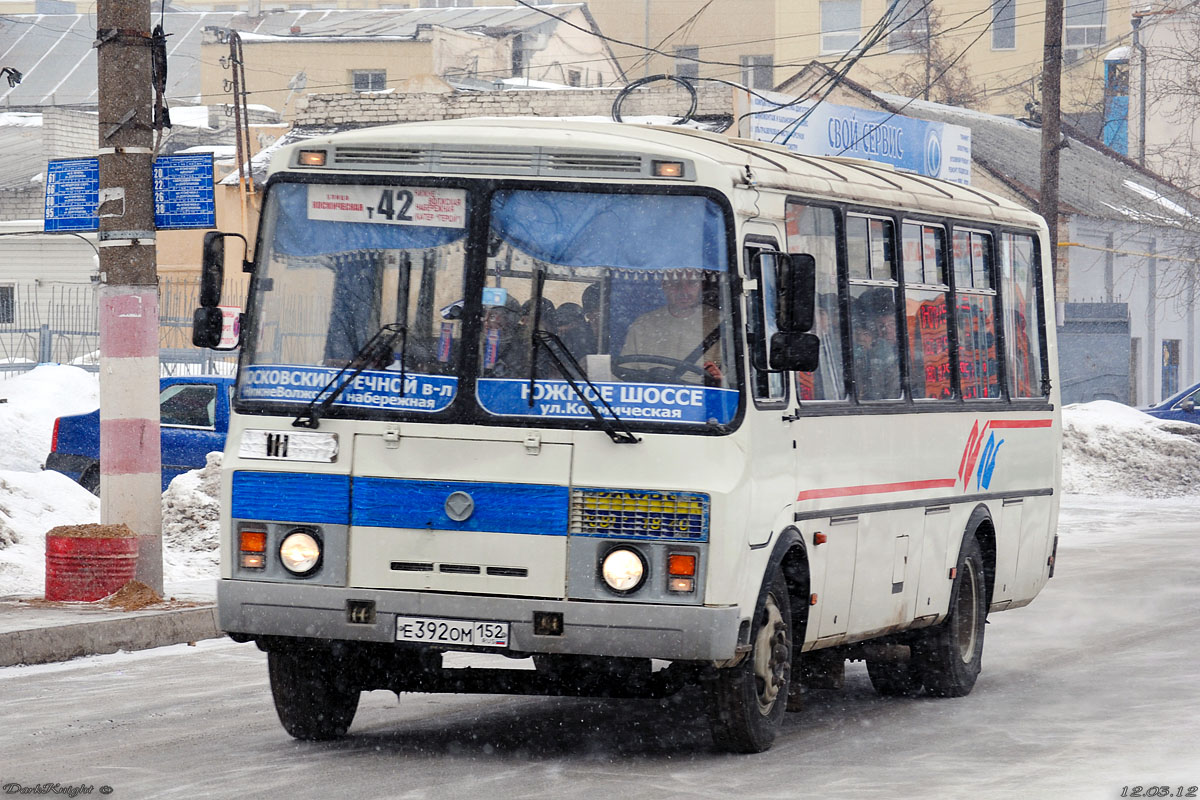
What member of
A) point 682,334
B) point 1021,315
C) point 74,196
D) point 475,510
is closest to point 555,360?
point 682,334

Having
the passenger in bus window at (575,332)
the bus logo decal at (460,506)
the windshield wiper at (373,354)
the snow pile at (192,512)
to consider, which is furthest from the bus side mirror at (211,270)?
the snow pile at (192,512)

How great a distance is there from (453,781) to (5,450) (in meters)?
18.0

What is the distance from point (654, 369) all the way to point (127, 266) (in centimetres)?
601

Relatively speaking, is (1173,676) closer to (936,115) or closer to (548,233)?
(548,233)

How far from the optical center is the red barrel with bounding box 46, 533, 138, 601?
41.5 feet

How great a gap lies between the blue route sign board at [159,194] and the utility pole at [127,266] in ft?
0.31

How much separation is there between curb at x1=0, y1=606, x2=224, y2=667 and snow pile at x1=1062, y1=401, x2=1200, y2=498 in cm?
1844

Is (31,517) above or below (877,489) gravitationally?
below

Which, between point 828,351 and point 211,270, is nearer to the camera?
point 211,270

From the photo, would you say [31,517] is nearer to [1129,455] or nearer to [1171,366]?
[1129,455]

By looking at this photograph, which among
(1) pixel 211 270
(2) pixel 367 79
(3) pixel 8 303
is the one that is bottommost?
(1) pixel 211 270

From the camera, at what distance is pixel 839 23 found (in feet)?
257

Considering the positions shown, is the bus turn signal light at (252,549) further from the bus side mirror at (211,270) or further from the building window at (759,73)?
the building window at (759,73)

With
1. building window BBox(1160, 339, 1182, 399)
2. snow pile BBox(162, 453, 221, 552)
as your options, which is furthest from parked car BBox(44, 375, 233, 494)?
building window BBox(1160, 339, 1182, 399)
